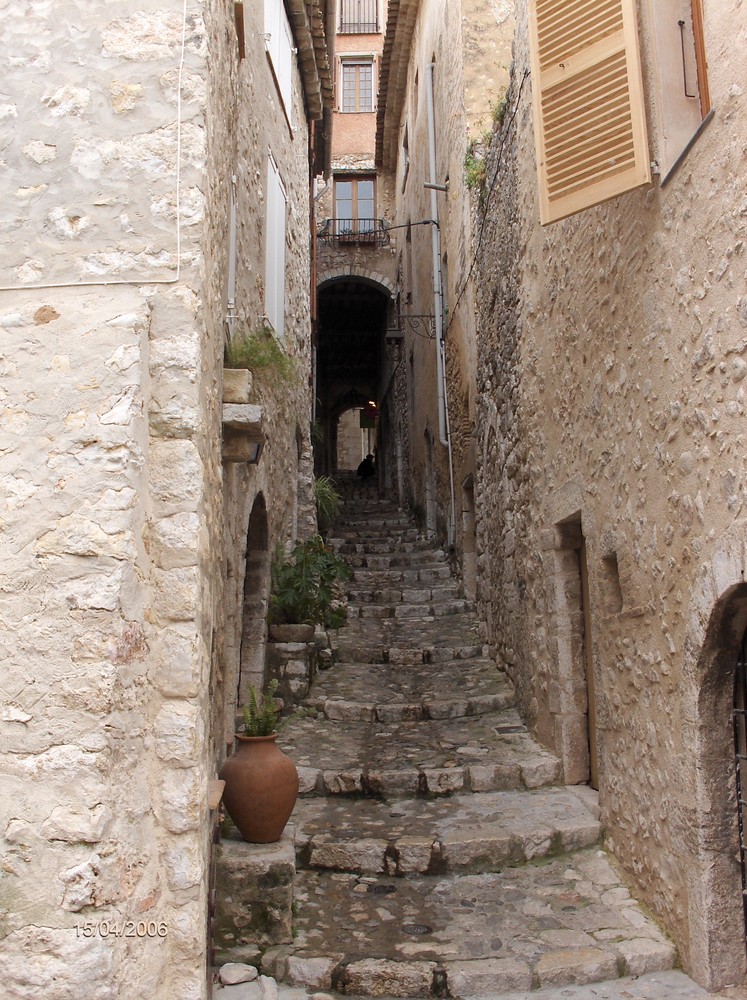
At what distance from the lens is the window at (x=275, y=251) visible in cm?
786

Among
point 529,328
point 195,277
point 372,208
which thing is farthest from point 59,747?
point 372,208

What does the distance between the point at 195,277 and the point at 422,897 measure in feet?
11.9

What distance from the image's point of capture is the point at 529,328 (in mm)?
6887

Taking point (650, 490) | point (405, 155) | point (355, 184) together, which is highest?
point (355, 184)

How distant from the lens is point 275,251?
8.23 meters

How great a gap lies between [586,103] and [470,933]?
441cm

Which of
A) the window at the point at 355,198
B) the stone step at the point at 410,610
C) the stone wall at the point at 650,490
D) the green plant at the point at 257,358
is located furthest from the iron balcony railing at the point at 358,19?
the green plant at the point at 257,358

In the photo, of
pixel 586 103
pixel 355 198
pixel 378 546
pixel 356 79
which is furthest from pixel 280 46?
pixel 356 79

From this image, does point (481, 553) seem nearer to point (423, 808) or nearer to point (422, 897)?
point (423, 808)

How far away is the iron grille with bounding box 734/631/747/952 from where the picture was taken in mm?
3854

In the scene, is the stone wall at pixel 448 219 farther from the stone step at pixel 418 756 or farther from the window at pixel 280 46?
the stone step at pixel 418 756

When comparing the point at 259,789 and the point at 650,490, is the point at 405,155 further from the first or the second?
the point at 259,789

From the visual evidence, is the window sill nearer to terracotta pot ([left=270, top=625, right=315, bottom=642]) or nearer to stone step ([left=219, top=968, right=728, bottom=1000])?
stone step ([left=219, top=968, right=728, bottom=1000])

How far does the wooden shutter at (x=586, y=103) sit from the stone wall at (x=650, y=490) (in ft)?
0.49
